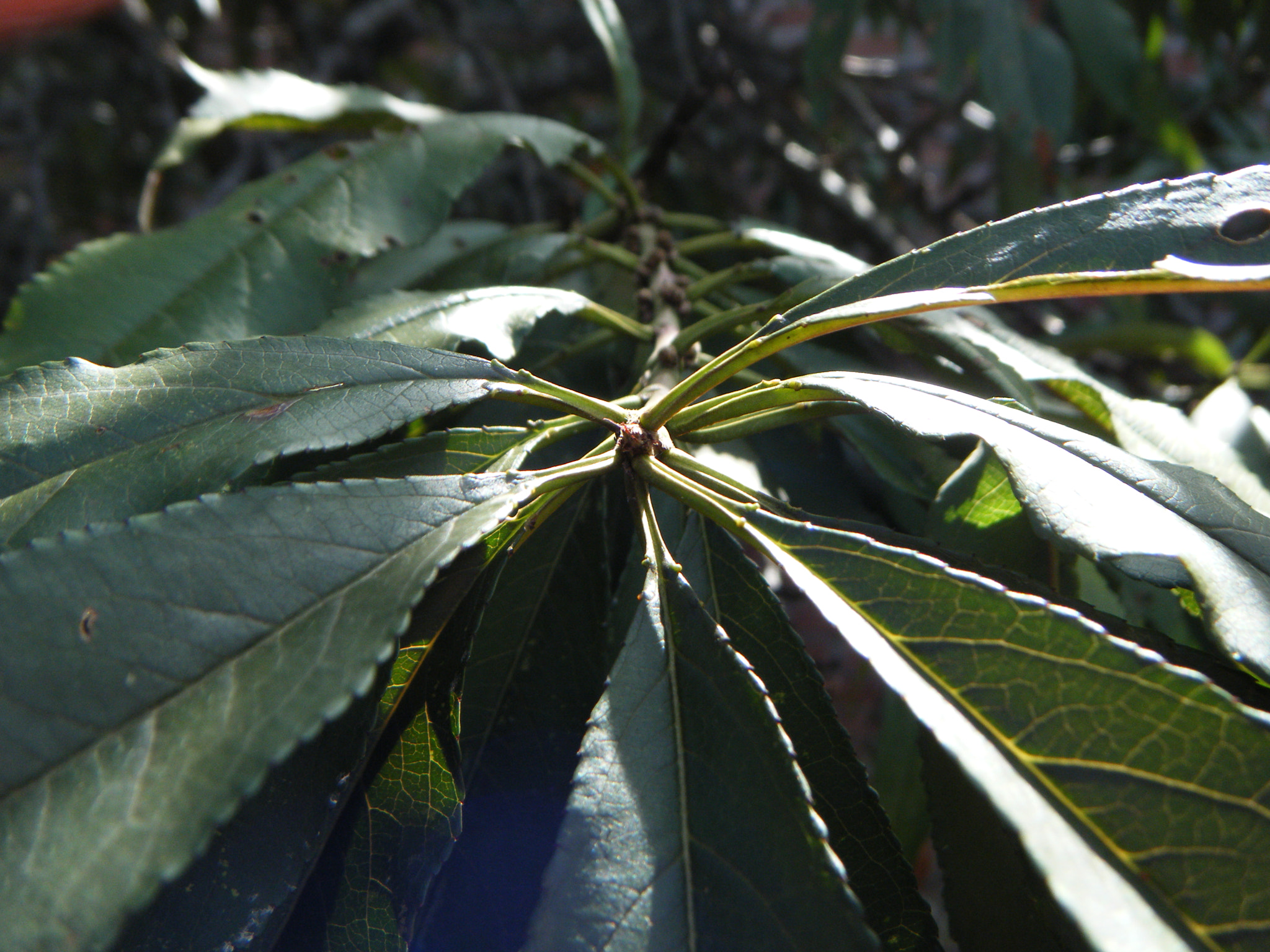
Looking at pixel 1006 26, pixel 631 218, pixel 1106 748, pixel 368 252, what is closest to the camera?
pixel 1106 748

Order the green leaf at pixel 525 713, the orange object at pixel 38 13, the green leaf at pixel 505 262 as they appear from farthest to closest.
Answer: the orange object at pixel 38 13, the green leaf at pixel 505 262, the green leaf at pixel 525 713

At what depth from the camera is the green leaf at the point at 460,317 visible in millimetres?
687

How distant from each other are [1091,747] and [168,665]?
445 mm

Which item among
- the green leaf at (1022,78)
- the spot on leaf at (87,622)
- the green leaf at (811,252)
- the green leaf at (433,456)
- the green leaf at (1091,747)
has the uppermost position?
the green leaf at (1022,78)

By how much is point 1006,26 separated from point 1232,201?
1226 mm

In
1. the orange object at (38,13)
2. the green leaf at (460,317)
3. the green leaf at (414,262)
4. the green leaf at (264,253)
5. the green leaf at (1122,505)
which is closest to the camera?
the green leaf at (1122,505)

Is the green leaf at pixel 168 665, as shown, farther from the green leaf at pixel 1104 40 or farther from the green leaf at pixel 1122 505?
the green leaf at pixel 1104 40

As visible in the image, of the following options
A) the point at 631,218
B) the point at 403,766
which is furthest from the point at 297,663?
the point at 631,218

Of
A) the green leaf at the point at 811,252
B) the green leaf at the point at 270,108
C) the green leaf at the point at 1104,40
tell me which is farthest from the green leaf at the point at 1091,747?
the green leaf at the point at 1104,40

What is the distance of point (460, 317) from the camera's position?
0.71 metres

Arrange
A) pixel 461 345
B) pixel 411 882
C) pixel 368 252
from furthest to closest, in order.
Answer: pixel 368 252, pixel 461 345, pixel 411 882

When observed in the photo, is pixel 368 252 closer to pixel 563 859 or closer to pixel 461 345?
pixel 461 345

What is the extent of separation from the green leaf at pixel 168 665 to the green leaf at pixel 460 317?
218 millimetres

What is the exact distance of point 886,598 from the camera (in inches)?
19.3
